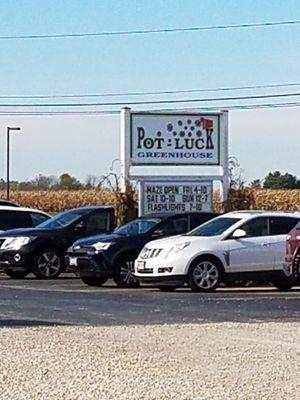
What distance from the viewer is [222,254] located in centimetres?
2127

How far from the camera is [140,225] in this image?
2353 cm

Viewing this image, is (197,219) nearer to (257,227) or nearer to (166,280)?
(257,227)

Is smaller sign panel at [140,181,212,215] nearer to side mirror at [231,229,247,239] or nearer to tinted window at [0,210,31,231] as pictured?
tinted window at [0,210,31,231]

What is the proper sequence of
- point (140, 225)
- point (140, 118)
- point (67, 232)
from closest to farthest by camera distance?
point (140, 225)
point (67, 232)
point (140, 118)

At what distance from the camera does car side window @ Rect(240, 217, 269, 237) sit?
2178 centimetres

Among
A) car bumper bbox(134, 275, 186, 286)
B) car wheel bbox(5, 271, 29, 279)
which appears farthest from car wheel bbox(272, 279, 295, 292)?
car wheel bbox(5, 271, 29, 279)

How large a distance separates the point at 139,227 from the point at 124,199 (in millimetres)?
6059

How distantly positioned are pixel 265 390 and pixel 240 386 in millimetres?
263

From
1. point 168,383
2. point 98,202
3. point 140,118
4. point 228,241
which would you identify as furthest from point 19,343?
point 98,202

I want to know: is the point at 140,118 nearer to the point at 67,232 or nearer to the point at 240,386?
the point at 67,232

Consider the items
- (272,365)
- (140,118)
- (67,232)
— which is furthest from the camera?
(140,118)

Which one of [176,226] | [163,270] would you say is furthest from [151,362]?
[176,226]

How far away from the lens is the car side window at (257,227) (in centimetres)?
2178

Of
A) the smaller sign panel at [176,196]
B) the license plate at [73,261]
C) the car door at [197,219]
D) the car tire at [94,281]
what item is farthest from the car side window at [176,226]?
the smaller sign panel at [176,196]
